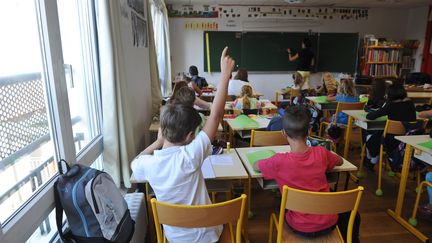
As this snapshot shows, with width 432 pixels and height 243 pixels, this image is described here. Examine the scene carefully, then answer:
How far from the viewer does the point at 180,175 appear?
4.45 ft

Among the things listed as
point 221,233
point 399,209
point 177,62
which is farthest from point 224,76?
point 177,62

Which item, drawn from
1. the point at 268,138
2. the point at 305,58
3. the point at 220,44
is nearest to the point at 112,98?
the point at 268,138

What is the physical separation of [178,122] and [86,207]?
581 mm

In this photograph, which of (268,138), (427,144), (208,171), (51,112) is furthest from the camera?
(268,138)

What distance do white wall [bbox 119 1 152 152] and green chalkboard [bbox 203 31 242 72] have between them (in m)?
3.85

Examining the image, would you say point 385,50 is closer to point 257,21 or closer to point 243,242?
point 257,21

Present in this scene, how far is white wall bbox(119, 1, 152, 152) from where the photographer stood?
2.81 m

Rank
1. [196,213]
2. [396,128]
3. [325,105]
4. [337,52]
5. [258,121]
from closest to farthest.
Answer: [196,213], [396,128], [258,121], [325,105], [337,52]

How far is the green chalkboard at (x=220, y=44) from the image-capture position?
24.8ft

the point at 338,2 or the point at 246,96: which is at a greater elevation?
the point at 338,2

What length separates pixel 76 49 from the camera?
84.0 inches

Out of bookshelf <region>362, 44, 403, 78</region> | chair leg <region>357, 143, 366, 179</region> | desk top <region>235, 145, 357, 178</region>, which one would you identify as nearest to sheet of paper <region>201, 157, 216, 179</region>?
desk top <region>235, 145, 357, 178</region>

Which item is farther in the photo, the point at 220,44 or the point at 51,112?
the point at 220,44

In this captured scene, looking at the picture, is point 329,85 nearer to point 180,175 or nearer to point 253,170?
point 253,170
